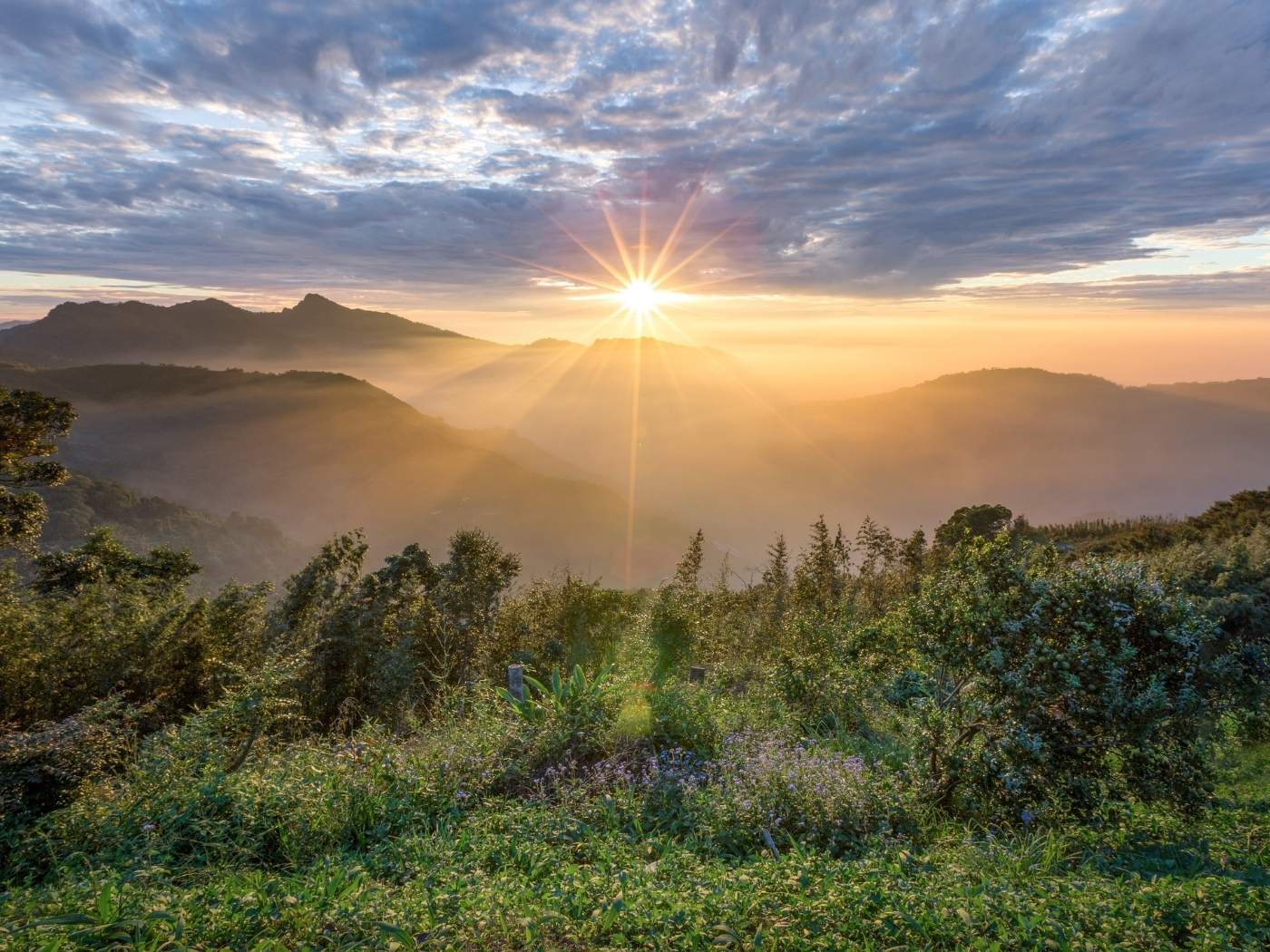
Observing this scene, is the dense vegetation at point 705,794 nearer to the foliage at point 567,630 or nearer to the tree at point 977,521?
the foliage at point 567,630

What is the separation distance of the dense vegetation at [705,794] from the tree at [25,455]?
4.63 meters

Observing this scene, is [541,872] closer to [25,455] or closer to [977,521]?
[25,455]

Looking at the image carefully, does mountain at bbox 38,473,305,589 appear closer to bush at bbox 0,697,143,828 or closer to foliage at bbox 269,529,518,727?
foliage at bbox 269,529,518,727

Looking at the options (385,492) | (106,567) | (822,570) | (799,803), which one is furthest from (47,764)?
(385,492)

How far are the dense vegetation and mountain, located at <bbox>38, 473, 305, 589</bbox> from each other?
90044 millimetres

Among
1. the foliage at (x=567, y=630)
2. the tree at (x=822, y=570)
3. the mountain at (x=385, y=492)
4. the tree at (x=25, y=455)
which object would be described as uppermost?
the tree at (x=25, y=455)

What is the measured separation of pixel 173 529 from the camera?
336ft

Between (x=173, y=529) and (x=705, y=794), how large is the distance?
392 feet

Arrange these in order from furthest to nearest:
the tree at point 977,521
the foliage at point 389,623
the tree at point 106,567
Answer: the tree at point 977,521 → the tree at point 106,567 → the foliage at point 389,623

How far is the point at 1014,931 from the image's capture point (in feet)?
11.3

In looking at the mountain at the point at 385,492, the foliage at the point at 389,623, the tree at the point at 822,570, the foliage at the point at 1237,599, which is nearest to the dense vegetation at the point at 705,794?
the foliage at the point at 1237,599

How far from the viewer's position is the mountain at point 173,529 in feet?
283

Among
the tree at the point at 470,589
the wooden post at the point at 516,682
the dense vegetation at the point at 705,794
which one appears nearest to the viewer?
the dense vegetation at the point at 705,794

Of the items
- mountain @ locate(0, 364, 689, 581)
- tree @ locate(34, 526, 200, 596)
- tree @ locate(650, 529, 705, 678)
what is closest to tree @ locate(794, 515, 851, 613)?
tree @ locate(650, 529, 705, 678)
